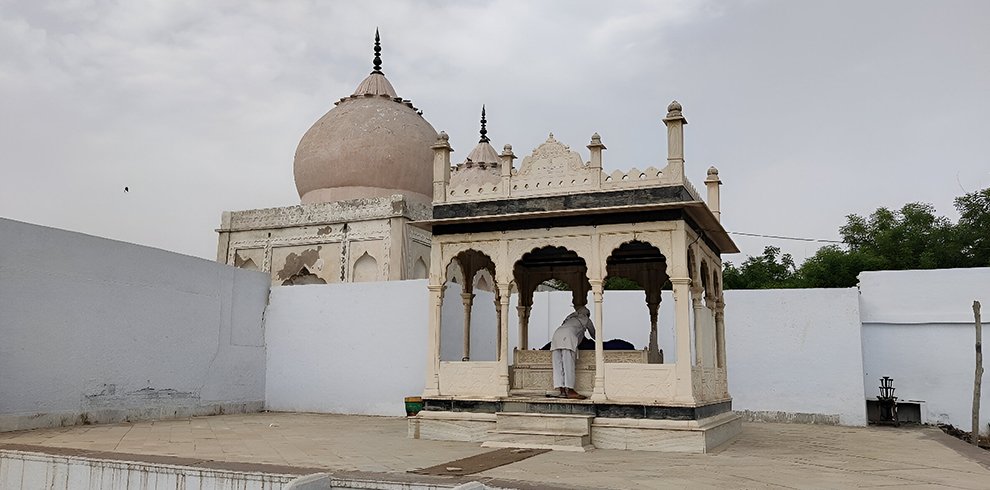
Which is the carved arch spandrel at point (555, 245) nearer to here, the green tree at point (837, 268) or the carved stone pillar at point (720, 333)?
the carved stone pillar at point (720, 333)

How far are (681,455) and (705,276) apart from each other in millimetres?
3350

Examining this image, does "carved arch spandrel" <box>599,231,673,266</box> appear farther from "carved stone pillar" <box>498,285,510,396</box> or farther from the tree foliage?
the tree foliage

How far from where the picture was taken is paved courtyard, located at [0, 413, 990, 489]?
6.33m

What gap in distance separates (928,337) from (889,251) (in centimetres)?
1204

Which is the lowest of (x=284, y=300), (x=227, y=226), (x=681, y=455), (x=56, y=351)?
(x=681, y=455)

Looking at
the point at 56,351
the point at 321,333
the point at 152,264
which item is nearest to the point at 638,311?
the point at 321,333

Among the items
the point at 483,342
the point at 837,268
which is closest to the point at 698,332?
the point at 483,342

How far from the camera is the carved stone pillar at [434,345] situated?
10180 millimetres

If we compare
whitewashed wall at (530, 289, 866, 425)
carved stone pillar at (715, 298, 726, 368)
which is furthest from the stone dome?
carved stone pillar at (715, 298, 726, 368)

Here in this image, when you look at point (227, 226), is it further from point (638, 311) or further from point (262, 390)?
point (638, 311)

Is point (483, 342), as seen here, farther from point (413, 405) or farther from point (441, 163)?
point (441, 163)

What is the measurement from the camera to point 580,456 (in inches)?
320

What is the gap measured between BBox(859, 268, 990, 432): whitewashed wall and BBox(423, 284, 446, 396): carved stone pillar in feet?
26.9

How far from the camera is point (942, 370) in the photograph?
13359mm
